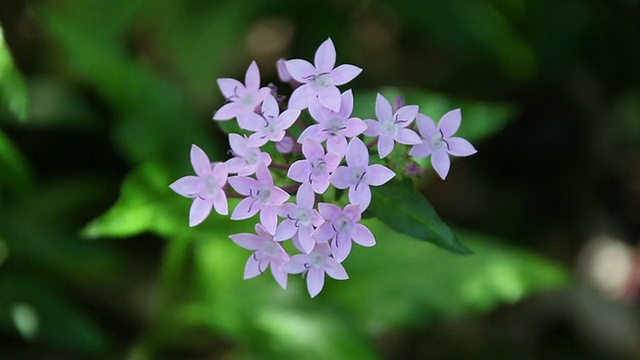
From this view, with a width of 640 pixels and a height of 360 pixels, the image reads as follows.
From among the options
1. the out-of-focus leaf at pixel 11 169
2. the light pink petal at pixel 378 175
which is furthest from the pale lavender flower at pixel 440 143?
the out-of-focus leaf at pixel 11 169

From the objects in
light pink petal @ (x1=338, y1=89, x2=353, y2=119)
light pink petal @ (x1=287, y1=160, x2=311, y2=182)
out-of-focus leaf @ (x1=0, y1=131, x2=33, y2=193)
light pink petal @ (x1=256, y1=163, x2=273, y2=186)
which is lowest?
out-of-focus leaf @ (x1=0, y1=131, x2=33, y2=193)

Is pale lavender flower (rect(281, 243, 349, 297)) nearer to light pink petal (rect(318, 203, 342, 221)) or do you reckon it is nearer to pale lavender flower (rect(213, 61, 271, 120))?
light pink petal (rect(318, 203, 342, 221))

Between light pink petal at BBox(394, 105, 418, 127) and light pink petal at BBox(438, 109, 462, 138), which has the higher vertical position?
light pink petal at BBox(394, 105, 418, 127)

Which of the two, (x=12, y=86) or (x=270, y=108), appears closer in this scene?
(x=270, y=108)

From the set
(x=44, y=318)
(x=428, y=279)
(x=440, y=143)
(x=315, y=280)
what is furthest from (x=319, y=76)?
(x=44, y=318)

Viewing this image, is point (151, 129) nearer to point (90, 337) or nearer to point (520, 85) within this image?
point (90, 337)

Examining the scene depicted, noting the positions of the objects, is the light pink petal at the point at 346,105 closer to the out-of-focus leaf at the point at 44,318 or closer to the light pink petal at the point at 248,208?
the light pink petal at the point at 248,208

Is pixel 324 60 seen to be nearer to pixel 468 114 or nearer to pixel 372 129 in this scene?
pixel 372 129

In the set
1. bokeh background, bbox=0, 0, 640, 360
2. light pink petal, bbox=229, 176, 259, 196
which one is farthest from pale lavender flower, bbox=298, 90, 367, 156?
bokeh background, bbox=0, 0, 640, 360
